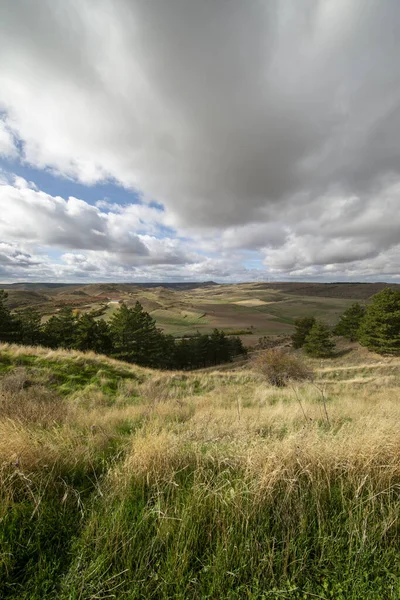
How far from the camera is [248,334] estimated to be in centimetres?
7550

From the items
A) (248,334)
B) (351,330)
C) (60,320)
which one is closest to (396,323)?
(351,330)

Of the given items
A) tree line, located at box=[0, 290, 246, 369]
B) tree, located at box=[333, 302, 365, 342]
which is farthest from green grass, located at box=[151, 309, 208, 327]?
tree, located at box=[333, 302, 365, 342]

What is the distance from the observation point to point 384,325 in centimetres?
3591

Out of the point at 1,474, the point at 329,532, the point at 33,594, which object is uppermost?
the point at 1,474

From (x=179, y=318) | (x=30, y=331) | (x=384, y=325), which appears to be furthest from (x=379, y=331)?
(x=179, y=318)

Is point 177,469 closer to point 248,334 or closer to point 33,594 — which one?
point 33,594

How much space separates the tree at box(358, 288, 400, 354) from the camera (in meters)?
35.4

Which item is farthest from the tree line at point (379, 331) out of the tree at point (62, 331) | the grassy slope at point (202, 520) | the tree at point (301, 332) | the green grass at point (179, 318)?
the green grass at point (179, 318)

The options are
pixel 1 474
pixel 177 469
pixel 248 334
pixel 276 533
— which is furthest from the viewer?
pixel 248 334

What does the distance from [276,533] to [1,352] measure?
47.7 feet

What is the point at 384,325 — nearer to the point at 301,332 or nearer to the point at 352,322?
the point at 352,322

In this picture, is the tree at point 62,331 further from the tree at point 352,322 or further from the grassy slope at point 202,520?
the tree at point 352,322

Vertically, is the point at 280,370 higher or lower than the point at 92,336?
higher

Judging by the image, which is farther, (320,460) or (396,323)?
(396,323)
